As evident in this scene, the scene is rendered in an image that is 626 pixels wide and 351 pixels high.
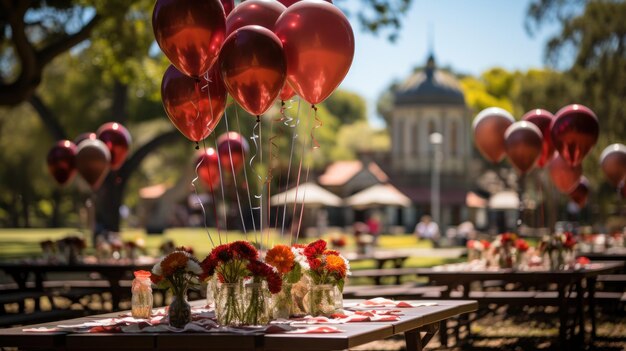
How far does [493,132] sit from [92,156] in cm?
598

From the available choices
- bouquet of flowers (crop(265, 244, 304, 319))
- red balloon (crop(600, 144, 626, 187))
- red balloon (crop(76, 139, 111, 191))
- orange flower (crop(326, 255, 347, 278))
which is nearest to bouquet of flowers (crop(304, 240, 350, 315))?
orange flower (crop(326, 255, 347, 278))

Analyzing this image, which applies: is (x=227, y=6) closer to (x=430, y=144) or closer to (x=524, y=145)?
(x=524, y=145)

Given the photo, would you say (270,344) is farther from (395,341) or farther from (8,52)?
(8,52)

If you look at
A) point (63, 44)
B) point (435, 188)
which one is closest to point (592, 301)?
point (63, 44)

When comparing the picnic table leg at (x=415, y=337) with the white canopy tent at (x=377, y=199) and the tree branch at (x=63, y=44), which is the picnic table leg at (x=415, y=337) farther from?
the white canopy tent at (x=377, y=199)

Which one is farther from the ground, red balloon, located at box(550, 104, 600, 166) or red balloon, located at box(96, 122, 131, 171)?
red balloon, located at box(96, 122, 131, 171)

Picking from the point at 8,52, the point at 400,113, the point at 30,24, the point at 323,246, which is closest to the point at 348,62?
the point at 323,246

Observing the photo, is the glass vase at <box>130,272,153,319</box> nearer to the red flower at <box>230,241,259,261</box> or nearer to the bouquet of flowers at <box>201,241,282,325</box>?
the bouquet of flowers at <box>201,241,282,325</box>

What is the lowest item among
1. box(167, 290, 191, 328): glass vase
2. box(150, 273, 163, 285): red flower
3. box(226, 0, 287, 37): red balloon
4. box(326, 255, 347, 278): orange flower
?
box(167, 290, 191, 328): glass vase

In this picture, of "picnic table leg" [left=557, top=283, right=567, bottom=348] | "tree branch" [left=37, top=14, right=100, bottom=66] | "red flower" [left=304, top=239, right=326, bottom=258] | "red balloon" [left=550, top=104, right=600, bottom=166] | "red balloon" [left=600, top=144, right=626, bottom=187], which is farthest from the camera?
"tree branch" [left=37, top=14, right=100, bottom=66]

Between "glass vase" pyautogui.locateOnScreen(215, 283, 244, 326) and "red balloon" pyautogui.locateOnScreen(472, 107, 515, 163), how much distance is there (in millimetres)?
8627

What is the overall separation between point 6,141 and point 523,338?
170 ft

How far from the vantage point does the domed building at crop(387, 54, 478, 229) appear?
72.3m

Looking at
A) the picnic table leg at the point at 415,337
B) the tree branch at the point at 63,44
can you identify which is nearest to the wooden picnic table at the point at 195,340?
the picnic table leg at the point at 415,337
